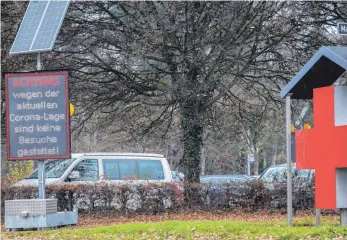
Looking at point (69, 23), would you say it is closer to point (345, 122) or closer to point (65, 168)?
point (65, 168)

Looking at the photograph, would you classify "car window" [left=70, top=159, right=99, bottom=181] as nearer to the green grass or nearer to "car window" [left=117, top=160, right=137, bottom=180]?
"car window" [left=117, top=160, right=137, bottom=180]

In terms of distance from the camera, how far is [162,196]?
17312 mm

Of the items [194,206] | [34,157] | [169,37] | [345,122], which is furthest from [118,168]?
[345,122]

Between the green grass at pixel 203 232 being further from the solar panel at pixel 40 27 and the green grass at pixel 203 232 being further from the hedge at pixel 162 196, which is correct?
the hedge at pixel 162 196

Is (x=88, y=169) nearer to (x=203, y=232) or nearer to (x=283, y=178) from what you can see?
(x=283, y=178)

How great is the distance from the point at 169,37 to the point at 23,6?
166 inches

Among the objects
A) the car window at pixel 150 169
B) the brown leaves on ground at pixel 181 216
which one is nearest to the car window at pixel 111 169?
the car window at pixel 150 169

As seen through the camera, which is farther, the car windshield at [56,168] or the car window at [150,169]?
the car window at [150,169]

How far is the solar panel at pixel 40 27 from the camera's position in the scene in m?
13.8

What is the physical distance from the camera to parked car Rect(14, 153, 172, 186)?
17984 millimetres

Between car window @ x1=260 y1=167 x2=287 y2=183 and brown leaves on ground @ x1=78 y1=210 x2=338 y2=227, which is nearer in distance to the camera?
brown leaves on ground @ x1=78 y1=210 x2=338 y2=227

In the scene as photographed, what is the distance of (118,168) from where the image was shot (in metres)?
19.0

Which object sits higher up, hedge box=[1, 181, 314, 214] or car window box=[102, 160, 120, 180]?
car window box=[102, 160, 120, 180]

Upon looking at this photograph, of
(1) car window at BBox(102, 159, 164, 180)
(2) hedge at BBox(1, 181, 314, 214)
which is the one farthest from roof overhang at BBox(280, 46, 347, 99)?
(1) car window at BBox(102, 159, 164, 180)
